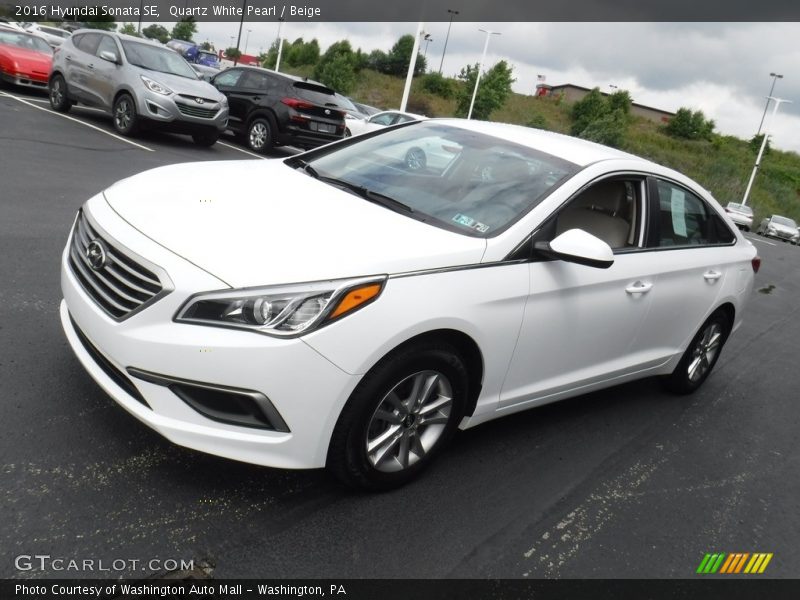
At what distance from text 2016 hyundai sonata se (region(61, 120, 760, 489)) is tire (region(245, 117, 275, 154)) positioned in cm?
1076

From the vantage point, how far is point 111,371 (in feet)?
9.64

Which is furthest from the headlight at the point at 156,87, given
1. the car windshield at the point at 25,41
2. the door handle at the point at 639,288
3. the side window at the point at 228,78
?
the door handle at the point at 639,288

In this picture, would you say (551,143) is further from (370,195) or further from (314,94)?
(314,94)

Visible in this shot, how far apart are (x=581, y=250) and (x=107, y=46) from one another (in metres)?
12.4

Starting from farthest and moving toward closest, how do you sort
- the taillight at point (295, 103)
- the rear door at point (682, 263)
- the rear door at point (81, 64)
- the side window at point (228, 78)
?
1. the side window at point (228, 78)
2. the taillight at point (295, 103)
3. the rear door at point (81, 64)
4. the rear door at point (682, 263)

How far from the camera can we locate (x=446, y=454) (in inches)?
148

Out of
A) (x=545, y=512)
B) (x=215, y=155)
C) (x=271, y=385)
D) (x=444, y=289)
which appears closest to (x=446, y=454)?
(x=545, y=512)

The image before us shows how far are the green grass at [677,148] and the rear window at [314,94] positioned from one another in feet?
140

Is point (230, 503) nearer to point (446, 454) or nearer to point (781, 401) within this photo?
point (446, 454)

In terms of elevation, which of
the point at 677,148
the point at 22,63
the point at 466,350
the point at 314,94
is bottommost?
the point at 466,350

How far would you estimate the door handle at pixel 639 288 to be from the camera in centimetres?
404

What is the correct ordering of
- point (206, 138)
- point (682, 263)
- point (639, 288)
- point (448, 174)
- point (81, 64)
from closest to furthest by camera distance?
point (448, 174)
point (639, 288)
point (682, 263)
point (81, 64)
point (206, 138)

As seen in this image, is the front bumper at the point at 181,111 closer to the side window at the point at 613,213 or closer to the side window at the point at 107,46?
the side window at the point at 107,46

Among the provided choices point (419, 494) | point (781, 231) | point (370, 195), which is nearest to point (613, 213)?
point (370, 195)
